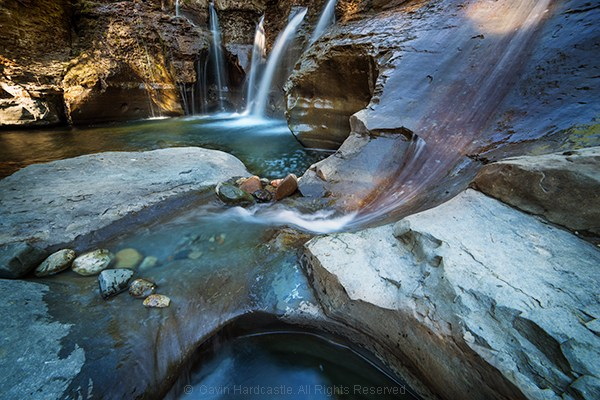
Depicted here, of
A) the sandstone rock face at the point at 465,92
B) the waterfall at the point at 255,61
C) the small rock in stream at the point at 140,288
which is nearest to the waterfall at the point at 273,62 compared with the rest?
the waterfall at the point at 255,61

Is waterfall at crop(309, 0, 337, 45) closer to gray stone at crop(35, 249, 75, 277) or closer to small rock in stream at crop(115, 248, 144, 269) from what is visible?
small rock in stream at crop(115, 248, 144, 269)

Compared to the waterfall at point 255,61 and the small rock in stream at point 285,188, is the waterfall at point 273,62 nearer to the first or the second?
the waterfall at point 255,61

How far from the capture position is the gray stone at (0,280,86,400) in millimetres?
1203

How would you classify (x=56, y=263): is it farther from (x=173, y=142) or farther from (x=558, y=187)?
(x=173, y=142)

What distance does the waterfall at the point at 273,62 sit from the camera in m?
8.17

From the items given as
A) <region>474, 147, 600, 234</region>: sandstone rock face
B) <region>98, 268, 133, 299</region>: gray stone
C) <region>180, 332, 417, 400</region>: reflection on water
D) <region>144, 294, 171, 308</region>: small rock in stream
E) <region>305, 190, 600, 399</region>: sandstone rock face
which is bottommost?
<region>180, 332, 417, 400</region>: reflection on water

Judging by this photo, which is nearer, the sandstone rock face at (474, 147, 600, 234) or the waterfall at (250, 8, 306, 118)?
the sandstone rock face at (474, 147, 600, 234)

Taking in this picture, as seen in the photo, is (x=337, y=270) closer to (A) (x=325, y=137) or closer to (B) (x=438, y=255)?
(B) (x=438, y=255)

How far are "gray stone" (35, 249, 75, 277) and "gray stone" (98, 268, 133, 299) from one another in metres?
0.38

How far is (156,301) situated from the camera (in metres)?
1.79

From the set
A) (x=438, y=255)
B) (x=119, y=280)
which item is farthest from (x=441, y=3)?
(x=119, y=280)

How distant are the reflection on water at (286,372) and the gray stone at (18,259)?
5.16 feet

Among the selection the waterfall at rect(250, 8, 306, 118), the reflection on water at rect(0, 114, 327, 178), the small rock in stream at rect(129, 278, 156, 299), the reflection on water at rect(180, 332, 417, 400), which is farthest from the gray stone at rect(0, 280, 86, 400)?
the waterfall at rect(250, 8, 306, 118)

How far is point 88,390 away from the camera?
4.18 ft
